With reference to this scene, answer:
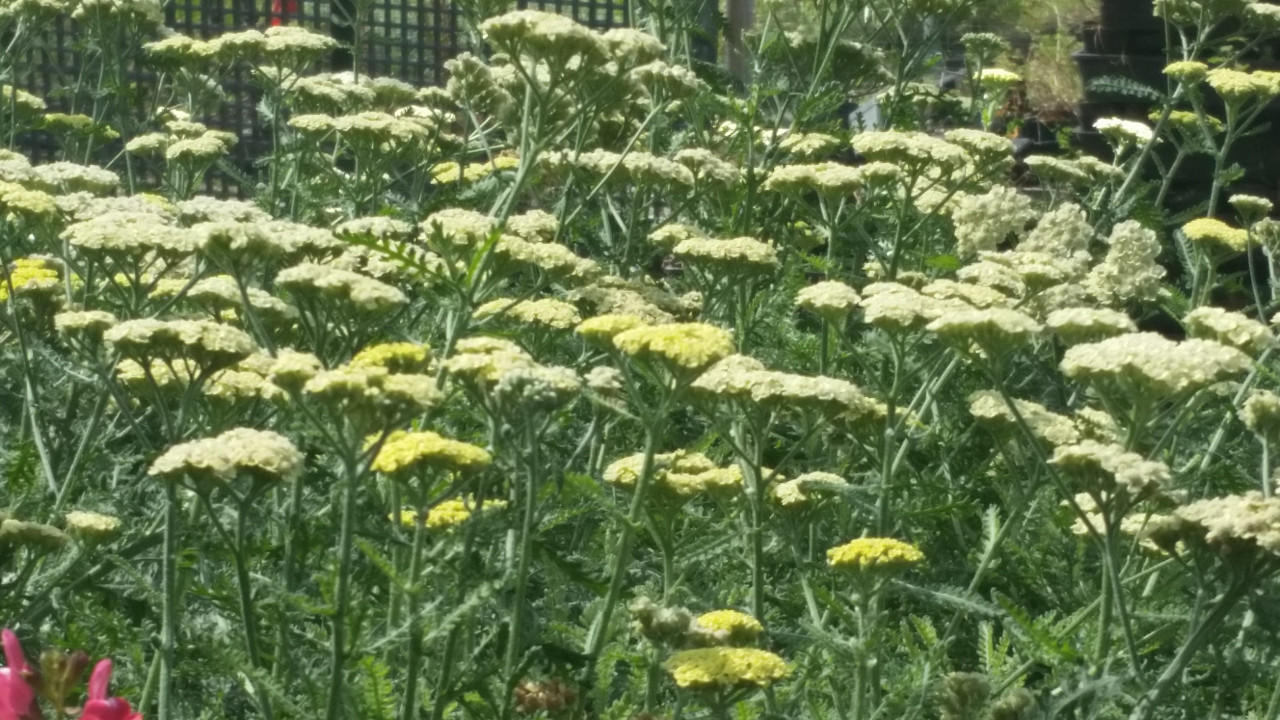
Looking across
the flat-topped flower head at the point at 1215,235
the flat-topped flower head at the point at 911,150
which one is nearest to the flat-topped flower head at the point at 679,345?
the flat-topped flower head at the point at 911,150

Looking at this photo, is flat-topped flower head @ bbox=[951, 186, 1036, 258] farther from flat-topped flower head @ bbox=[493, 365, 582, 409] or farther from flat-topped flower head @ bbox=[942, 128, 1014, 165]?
flat-topped flower head @ bbox=[493, 365, 582, 409]

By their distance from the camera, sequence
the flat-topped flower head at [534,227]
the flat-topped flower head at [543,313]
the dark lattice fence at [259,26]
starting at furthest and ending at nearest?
the dark lattice fence at [259,26]
the flat-topped flower head at [534,227]
the flat-topped flower head at [543,313]

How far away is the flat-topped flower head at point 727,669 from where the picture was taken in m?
2.54

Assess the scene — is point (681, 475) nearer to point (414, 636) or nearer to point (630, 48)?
point (414, 636)

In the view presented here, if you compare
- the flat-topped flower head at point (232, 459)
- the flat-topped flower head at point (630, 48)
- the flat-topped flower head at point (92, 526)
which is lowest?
the flat-topped flower head at point (92, 526)

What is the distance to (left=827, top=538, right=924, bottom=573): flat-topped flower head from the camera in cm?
309

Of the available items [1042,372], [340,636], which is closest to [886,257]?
[1042,372]

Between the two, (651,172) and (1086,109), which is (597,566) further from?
(1086,109)

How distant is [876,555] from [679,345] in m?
0.56

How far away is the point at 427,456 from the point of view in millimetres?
2477

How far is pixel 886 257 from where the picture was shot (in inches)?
213

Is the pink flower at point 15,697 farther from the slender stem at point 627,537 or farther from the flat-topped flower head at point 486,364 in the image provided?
the slender stem at point 627,537

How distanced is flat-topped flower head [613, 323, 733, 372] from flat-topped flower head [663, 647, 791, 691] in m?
0.53

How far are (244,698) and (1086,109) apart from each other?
7.69 meters
